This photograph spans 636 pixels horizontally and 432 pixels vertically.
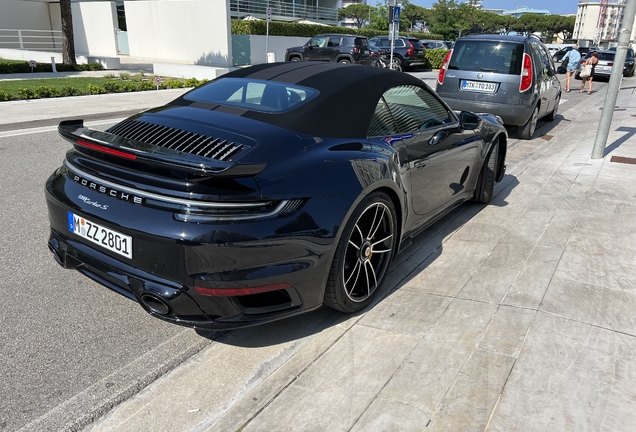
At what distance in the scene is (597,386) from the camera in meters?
2.63

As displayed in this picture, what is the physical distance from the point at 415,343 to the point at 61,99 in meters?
12.7

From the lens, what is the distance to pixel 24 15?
32.1 m

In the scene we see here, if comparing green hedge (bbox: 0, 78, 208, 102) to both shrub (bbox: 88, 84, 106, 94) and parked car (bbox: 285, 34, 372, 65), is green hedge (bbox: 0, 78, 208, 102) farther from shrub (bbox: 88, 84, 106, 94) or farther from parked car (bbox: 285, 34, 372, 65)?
parked car (bbox: 285, 34, 372, 65)

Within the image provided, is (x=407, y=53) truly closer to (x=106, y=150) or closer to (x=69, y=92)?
(x=69, y=92)

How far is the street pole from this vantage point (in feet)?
22.9

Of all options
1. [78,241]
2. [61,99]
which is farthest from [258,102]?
[61,99]

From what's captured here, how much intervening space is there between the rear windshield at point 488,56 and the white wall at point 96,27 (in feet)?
98.2

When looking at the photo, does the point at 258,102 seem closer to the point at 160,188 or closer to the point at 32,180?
the point at 160,188

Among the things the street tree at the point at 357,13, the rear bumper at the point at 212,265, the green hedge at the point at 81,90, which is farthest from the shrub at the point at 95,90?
the street tree at the point at 357,13

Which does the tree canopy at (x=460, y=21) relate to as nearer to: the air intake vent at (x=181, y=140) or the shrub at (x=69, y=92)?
the shrub at (x=69, y=92)

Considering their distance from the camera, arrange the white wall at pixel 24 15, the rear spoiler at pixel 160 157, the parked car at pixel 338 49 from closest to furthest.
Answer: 1. the rear spoiler at pixel 160 157
2. the parked car at pixel 338 49
3. the white wall at pixel 24 15

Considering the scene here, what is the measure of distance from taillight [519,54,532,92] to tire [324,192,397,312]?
635cm

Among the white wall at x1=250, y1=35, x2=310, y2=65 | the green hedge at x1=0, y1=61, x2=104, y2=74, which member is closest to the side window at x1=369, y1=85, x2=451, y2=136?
the green hedge at x1=0, y1=61, x2=104, y2=74

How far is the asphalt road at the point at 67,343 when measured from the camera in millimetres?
2520
